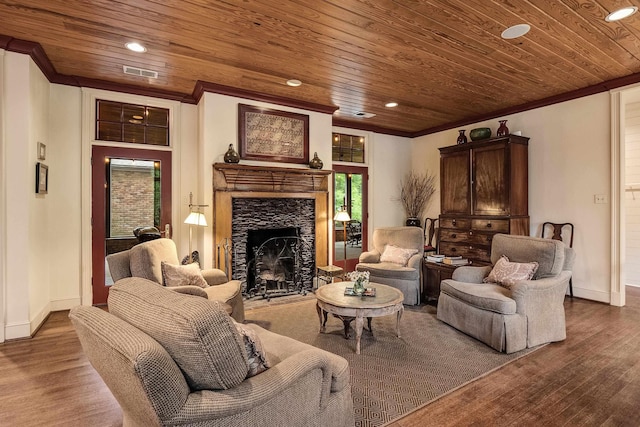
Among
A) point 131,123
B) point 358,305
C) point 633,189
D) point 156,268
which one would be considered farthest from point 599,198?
point 131,123

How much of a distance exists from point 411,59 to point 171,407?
3476mm

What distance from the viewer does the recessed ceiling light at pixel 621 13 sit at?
8.41ft

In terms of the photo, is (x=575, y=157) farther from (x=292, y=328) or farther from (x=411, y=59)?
(x=292, y=328)

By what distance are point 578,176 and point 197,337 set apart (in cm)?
504

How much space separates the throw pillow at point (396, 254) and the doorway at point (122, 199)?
114 inches

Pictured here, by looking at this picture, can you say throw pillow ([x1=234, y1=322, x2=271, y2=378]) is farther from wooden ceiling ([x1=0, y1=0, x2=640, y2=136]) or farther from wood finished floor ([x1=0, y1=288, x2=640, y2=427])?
wooden ceiling ([x1=0, y1=0, x2=640, y2=136])

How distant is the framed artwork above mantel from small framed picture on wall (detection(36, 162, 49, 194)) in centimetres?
207

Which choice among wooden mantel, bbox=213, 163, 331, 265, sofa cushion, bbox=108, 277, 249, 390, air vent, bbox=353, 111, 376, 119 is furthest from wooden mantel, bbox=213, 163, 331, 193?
sofa cushion, bbox=108, 277, 249, 390

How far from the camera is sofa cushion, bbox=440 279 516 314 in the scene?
282cm

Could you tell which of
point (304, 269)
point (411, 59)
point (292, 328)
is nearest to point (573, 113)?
point (411, 59)

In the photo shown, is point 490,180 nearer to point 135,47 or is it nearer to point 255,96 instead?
point 255,96

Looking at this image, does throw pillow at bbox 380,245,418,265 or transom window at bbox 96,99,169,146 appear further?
throw pillow at bbox 380,245,418,265

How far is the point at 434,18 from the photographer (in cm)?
266

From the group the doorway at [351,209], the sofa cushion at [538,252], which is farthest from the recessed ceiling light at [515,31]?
the doorway at [351,209]
